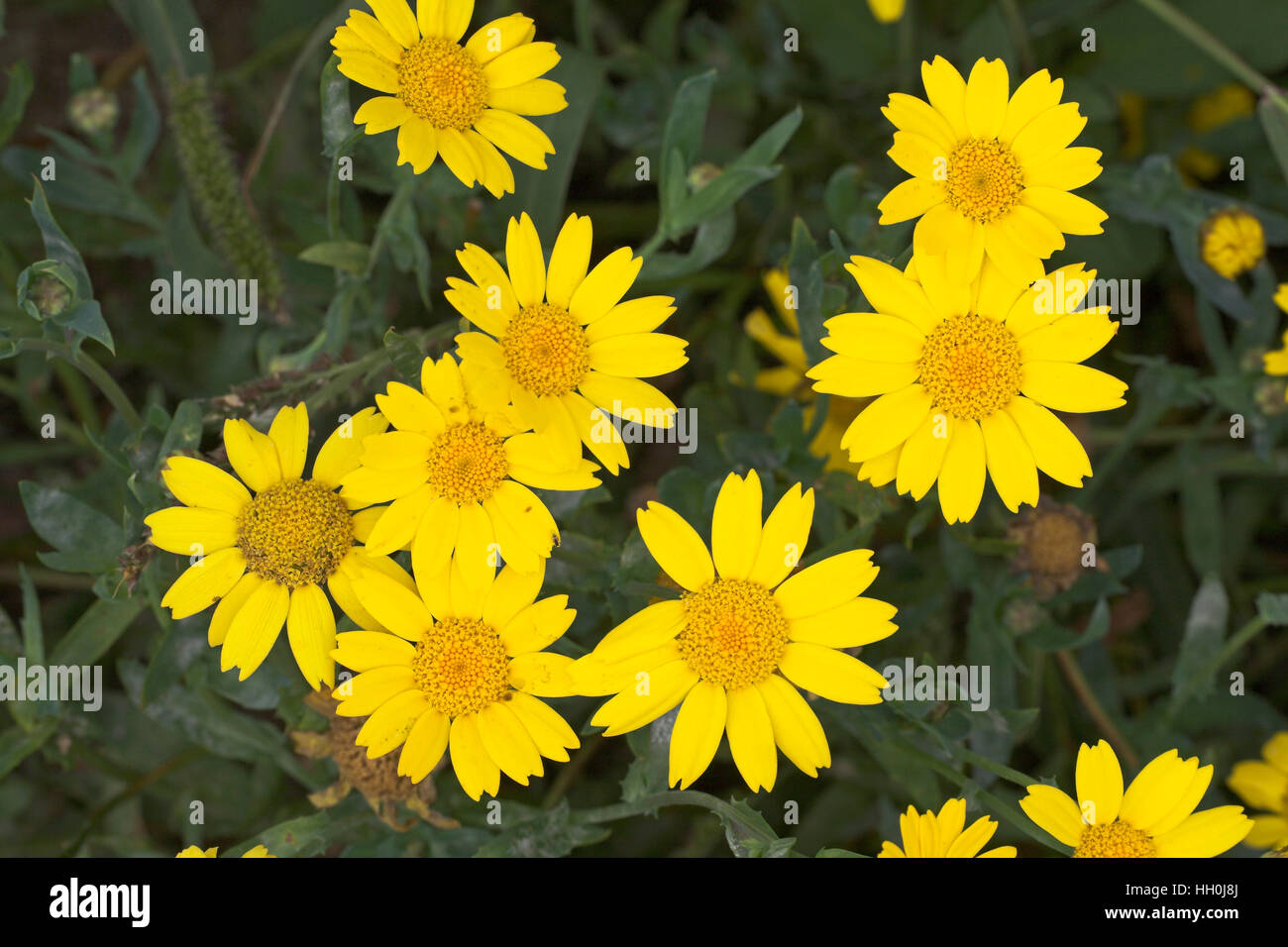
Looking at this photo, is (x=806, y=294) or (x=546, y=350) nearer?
(x=546, y=350)

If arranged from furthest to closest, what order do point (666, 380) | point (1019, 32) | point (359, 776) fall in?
1. point (666, 380)
2. point (1019, 32)
3. point (359, 776)

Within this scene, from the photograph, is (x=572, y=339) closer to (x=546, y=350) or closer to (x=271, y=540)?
(x=546, y=350)

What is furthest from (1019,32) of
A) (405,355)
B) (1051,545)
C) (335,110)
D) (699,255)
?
(405,355)

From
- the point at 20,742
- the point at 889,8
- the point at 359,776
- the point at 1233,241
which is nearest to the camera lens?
the point at 359,776

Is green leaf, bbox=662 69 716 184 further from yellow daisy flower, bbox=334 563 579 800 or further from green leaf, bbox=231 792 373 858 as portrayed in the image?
green leaf, bbox=231 792 373 858

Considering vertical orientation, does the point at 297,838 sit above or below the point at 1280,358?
below

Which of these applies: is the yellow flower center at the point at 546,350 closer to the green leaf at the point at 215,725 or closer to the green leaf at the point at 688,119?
the green leaf at the point at 688,119
